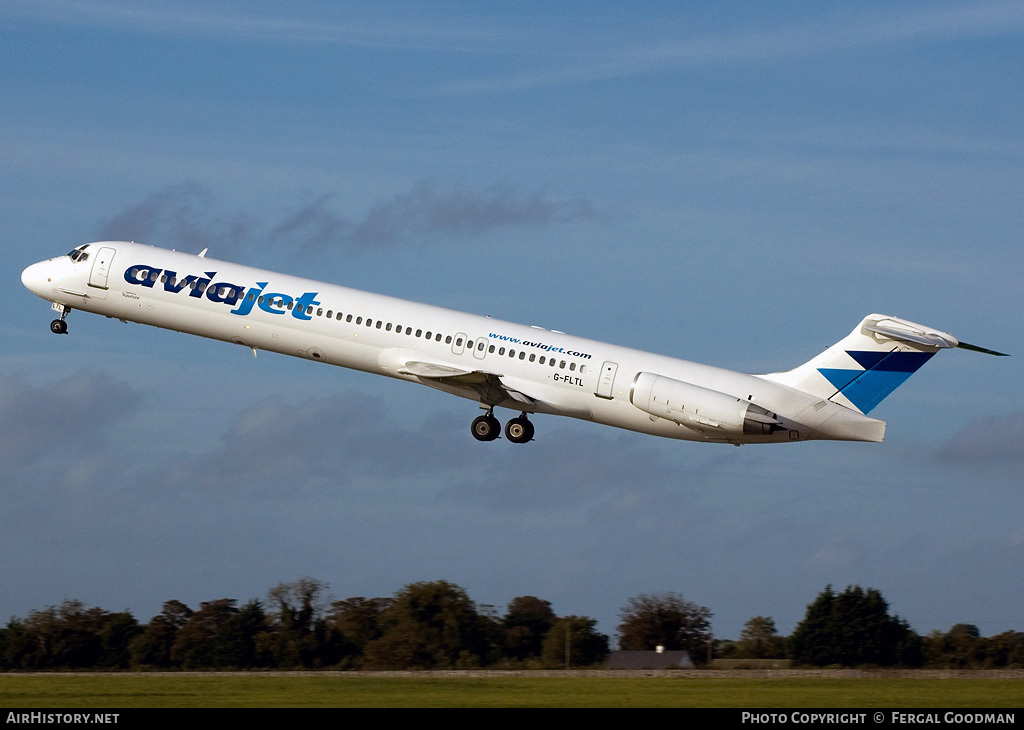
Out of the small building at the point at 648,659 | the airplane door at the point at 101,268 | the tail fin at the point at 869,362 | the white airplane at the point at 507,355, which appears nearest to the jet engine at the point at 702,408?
the white airplane at the point at 507,355

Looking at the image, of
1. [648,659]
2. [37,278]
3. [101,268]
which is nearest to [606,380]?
[101,268]

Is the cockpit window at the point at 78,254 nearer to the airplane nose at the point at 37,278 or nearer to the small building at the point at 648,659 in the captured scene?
the airplane nose at the point at 37,278

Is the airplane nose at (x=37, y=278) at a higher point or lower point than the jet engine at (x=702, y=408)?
higher

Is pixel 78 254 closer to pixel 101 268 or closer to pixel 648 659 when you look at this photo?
pixel 101 268

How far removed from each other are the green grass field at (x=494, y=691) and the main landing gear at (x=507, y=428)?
7.01m

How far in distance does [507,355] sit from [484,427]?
252cm

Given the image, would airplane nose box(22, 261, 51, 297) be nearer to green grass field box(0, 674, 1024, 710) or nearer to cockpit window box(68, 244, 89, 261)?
cockpit window box(68, 244, 89, 261)

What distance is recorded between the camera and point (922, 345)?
4056 cm

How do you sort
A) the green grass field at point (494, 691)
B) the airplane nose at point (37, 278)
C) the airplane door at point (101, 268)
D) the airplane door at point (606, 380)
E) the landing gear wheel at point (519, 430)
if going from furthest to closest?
1. the airplane nose at point (37, 278)
2. the airplane door at point (101, 268)
3. the landing gear wheel at point (519, 430)
4. the airplane door at point (606, 380)
5. the green grass field at point (494, 691)

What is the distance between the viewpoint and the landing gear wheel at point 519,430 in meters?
43.8
